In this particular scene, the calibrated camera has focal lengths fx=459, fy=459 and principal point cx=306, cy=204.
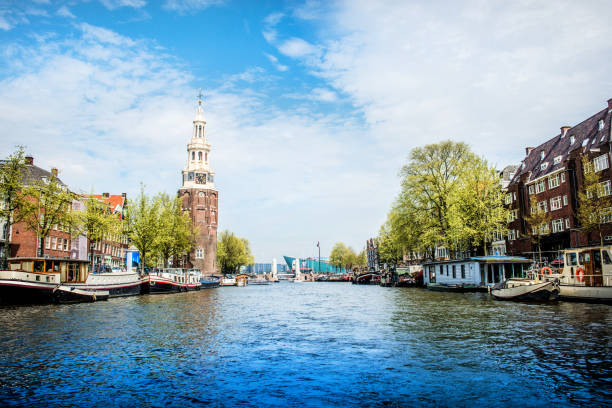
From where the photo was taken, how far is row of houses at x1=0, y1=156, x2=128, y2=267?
2374 inches

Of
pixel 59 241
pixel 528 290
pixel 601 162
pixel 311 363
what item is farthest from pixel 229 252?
pixel 311 363

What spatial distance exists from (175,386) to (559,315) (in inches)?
922

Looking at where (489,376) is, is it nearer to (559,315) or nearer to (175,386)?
(175,386)

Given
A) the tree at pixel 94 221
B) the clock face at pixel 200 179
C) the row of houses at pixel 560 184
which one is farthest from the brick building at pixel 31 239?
the row of houses at pixel 560 184

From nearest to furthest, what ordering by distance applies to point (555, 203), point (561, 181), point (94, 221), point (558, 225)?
point (94, 221), point (561, 181), point (558, 225), point (555, 203)

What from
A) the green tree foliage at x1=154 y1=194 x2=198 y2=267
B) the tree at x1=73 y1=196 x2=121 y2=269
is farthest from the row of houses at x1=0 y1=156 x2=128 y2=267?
the green tree foliage at x1=154 y1=194 x2=198 y2=267

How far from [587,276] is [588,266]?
169 cm

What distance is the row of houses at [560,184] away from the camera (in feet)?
168

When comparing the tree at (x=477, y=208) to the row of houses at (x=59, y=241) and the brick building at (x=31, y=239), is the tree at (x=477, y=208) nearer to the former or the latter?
the row of houses at (x=59, y=241)

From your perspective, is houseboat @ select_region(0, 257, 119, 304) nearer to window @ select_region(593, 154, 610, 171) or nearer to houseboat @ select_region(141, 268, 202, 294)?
houseboat @ select_region(141, 268, 202, 294)

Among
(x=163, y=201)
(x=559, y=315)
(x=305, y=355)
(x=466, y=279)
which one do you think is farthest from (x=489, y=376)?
(x=163, y=201)

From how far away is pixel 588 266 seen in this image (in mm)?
36219

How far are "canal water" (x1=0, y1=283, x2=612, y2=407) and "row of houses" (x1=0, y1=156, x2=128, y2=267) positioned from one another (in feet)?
122

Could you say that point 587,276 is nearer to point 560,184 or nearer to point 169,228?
point 560,184
